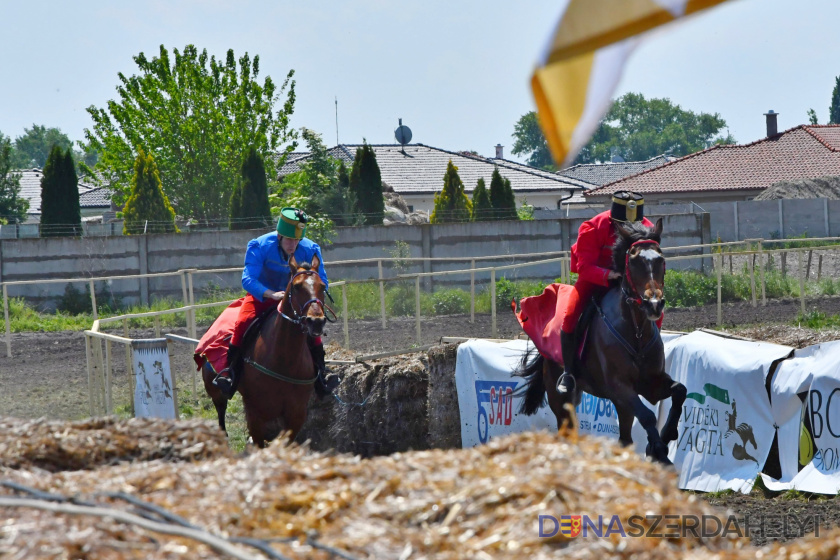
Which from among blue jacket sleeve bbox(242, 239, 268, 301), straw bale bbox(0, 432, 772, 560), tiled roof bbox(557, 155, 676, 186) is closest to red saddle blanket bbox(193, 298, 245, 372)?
blue jacket sleeve bbox(242, 239, 268, 301)

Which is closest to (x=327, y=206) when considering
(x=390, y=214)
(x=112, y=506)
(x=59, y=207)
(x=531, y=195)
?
(x=390, y=214)

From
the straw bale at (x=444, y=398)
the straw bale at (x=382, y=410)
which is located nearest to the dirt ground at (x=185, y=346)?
the straw bale at (x=382, y=410)

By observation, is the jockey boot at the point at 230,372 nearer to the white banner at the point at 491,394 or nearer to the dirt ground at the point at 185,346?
the dirt ground at the point at 185,346

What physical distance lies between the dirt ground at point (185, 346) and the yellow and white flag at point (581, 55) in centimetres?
867

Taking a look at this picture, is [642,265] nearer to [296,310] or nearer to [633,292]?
[633,292]

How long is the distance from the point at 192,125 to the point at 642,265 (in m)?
36.1

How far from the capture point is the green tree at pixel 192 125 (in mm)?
40812

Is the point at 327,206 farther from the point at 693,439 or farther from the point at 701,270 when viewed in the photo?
the point at 693,439

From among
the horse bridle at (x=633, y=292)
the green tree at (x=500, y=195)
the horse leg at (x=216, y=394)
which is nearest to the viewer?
the horse bridle at (x=633, y=292)

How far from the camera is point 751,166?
44.9 m

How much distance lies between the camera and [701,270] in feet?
70.8

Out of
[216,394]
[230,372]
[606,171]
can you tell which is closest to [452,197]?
[216,394]

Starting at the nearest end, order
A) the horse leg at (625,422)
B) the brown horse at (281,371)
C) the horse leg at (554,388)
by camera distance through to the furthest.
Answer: the horse leg at (625,422) < the brown horse at (281,371) < the horse leg at (554,388)

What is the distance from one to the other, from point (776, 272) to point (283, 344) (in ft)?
50.5
